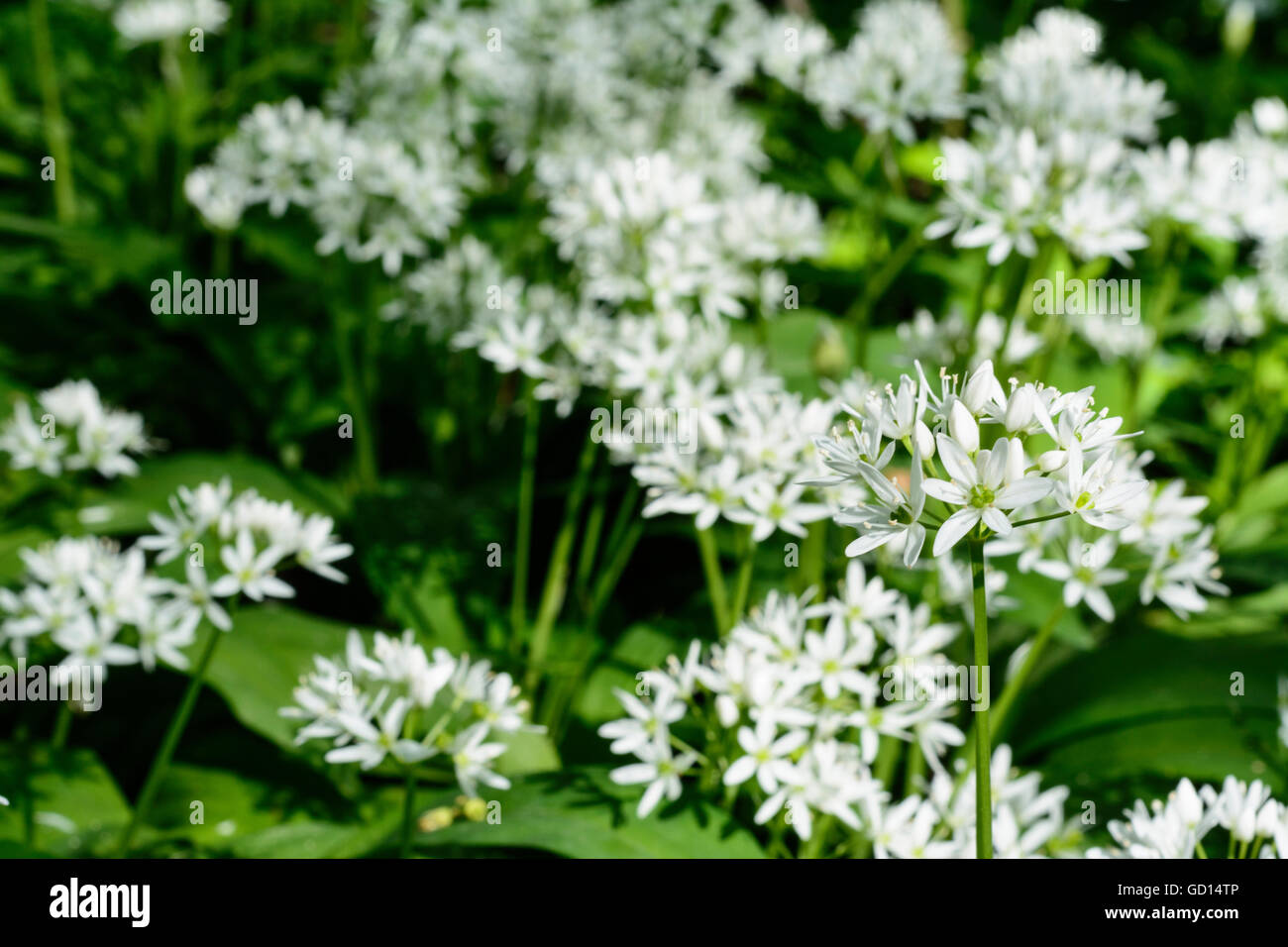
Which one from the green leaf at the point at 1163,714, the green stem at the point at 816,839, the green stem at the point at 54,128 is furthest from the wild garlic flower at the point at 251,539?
the green stem at the point at 54,128

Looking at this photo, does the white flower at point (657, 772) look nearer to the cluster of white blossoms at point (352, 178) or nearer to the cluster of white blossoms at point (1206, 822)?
the cluster of white blossoms at point (1206, 822)

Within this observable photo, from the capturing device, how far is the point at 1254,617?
330 cm

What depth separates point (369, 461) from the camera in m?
3.69

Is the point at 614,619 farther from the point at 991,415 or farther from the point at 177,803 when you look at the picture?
the point at 991,415

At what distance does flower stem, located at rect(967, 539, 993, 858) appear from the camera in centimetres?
155

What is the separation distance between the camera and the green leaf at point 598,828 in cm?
206

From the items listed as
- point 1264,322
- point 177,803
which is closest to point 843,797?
point 177,803

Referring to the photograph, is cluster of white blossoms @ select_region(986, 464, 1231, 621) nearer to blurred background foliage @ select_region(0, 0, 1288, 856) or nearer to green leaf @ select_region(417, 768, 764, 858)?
blurred background foliage @ select_region(0, 0, 1288, 856)

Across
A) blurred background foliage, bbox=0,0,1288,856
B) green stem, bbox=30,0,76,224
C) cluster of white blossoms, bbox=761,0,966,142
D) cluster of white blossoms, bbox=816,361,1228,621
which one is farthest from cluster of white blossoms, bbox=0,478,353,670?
green stem, bbox=30,0,76,224

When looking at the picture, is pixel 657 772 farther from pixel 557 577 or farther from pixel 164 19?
pixel 164 19

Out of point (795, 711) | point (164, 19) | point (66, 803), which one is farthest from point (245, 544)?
point (164, 19)

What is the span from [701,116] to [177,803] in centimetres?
287

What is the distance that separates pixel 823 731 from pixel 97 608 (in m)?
1.62
